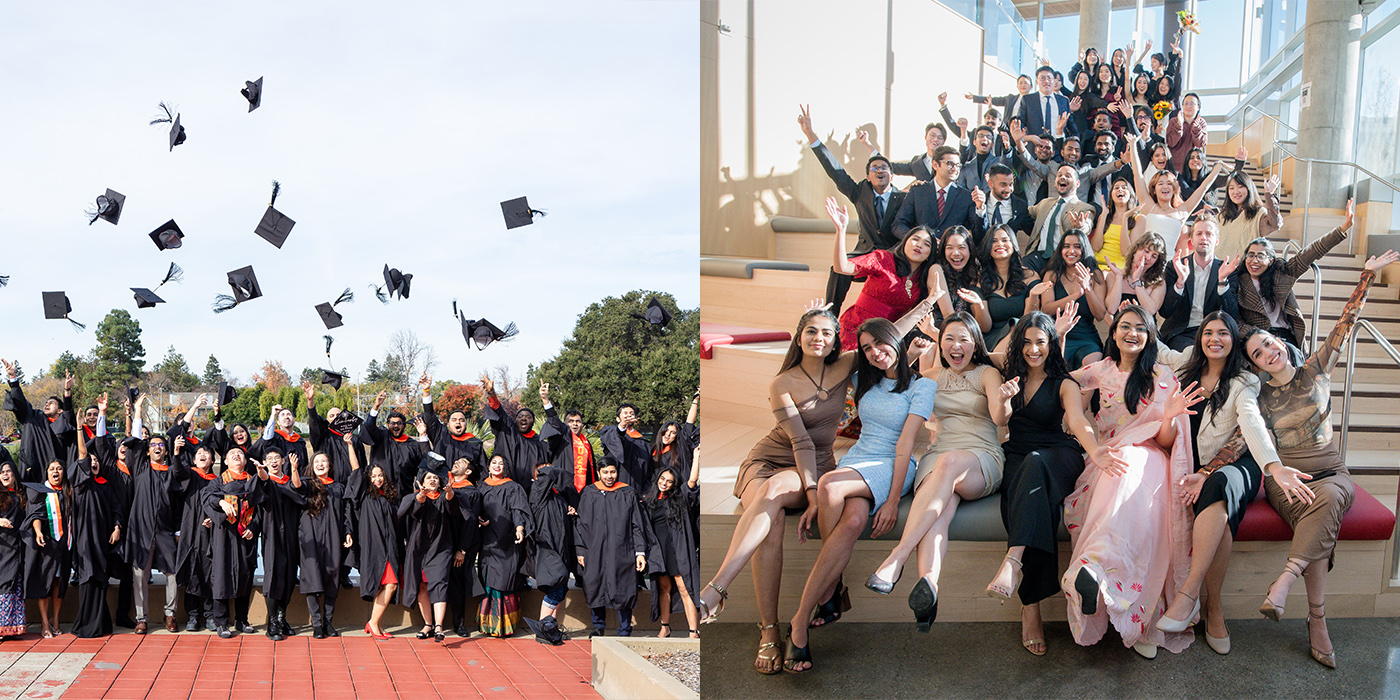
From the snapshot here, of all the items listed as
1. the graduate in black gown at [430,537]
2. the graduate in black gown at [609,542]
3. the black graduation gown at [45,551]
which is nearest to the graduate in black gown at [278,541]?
the graduate in black gown at [430,537]

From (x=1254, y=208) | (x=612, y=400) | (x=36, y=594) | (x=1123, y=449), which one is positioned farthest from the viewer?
(x=612, y=400)

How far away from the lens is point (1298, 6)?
2.93 m

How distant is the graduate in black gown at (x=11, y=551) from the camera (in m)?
4.15

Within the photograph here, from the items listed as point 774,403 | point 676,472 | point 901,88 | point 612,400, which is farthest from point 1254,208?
point 612,400

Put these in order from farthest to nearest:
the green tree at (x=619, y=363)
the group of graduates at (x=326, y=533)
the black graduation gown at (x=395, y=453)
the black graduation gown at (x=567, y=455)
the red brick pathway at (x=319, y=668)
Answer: the green tree at (x=619, y=363)
the black graduation gown at (x=395, y=453)
the black graduation gown at (x=567, y=455)
the group of graduates at (x=326, y=533)
the red brick pathway at (x=319, y=668)

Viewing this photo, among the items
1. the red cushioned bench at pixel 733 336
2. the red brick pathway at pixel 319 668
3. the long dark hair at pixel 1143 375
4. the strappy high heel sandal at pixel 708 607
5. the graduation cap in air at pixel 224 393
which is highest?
the red cushioned bench at pixel 733 336

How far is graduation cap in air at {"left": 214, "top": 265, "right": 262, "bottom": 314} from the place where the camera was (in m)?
4.68

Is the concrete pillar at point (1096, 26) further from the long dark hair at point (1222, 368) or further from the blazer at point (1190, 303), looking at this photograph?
the long dark hair at point (1222, 368)

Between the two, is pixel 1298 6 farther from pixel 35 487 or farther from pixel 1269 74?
pixel 35 487

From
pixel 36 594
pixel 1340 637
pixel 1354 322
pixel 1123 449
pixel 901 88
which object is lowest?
pixel 36 594

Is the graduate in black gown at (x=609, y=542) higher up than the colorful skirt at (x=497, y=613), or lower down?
higher up

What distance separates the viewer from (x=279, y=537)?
4.34 metres

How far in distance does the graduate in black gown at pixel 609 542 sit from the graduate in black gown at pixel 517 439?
57 centimetres

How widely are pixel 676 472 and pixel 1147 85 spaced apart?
268 centimetres
